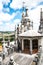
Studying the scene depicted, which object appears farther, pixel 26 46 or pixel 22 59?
pixel 26 46

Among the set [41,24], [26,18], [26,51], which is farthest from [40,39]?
[26,18]

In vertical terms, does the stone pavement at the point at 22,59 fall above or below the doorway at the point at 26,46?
below

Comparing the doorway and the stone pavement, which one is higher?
the doorway

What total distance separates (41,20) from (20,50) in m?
7.00

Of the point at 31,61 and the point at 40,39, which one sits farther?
the point at 40,39

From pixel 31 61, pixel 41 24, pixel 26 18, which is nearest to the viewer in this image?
pixel 31 61

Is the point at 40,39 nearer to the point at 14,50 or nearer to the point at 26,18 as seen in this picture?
the point at 14,50

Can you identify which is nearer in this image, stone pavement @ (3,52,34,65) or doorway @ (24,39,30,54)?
stone pavement @ (3,52,34,65)

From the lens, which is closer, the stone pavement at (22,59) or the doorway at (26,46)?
the stone pavement at (22,59)

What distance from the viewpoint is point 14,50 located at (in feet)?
53.1

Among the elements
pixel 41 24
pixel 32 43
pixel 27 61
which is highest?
pixel 41 24

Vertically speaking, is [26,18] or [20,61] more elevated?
[26,18]

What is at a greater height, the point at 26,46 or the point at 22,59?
the point at 26,46

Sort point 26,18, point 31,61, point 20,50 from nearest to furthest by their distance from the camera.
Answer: point 31,61 → point 20,50 → point 26,18
